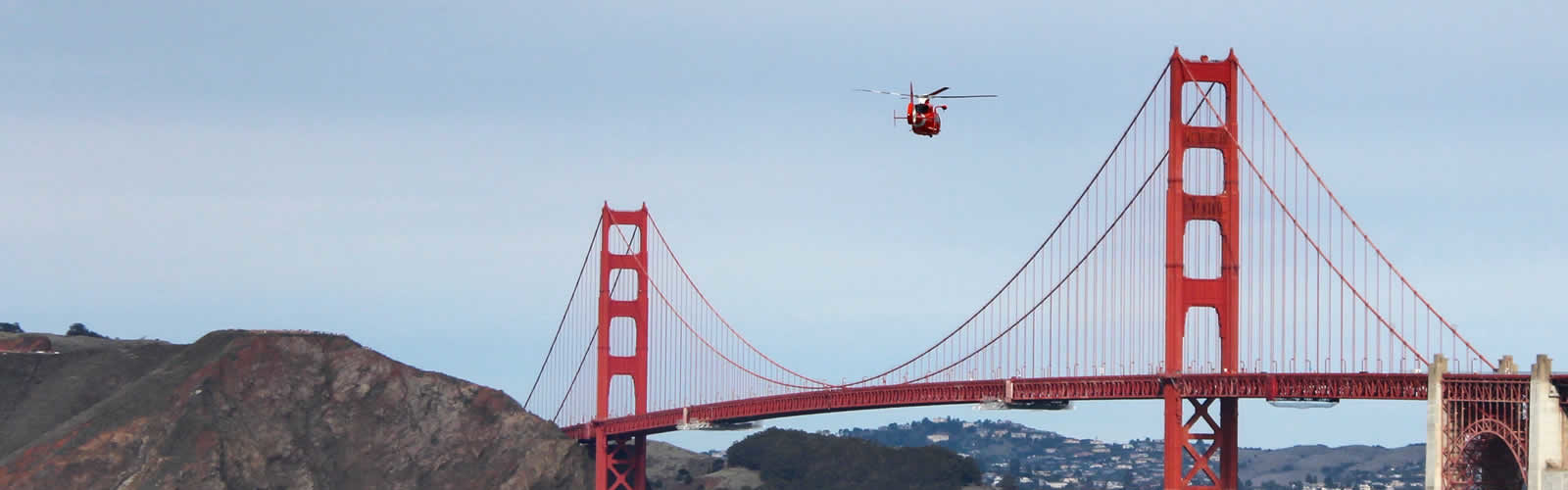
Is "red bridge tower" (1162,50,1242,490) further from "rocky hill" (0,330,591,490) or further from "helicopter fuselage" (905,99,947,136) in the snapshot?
"rocky hill" (0,330,591,490)

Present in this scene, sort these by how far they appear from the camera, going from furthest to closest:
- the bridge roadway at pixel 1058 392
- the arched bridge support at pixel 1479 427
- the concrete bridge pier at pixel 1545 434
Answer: the bridge roadway at pixel 1058 392 → the arched bridge support at pixel 1479 427 → the concrete bridge pier at pixel 1545 434

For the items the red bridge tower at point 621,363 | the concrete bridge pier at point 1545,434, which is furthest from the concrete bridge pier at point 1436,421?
the red bridge tower at point 621,363

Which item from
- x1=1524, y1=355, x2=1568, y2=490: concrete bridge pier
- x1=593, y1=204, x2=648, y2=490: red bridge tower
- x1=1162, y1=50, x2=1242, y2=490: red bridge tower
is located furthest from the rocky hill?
x1=1524, y1=355, x2=1568, y2=490: concrete bridge pier

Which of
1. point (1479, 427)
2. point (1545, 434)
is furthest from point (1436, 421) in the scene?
point (1545, 434)

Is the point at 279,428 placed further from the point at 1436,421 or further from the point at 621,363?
the point at 1436,421

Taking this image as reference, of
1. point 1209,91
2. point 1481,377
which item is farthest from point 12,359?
point 1481,377

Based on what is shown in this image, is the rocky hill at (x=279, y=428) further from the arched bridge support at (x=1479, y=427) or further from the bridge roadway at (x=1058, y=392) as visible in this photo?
the arched bridge support at (x=1479, y=427)

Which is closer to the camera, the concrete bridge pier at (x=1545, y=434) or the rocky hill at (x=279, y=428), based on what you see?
the concrete bridge pier at (x=1545, y=434)
